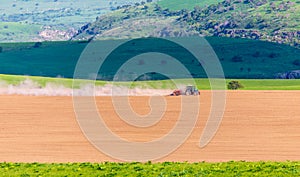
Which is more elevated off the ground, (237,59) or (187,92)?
(237,59)

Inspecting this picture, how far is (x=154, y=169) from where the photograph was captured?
124 ft

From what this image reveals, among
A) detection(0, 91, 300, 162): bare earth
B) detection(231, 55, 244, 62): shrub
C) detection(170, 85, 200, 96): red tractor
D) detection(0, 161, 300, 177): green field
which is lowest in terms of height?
detection(0, 161, 300, 177): green field

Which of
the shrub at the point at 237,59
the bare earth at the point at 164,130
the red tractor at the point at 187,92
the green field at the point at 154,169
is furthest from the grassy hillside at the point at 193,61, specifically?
the green field at the point at 154,169

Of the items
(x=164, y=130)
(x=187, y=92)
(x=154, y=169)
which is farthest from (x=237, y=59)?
(x=154, y=169)

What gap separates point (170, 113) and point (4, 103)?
16.7 metres

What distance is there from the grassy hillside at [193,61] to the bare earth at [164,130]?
56.9 metres

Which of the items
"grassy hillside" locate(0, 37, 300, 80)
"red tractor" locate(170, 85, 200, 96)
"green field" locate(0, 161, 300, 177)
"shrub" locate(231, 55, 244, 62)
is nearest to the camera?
"green field" locate(0, 161, 300, 177)

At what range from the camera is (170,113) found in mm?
65062

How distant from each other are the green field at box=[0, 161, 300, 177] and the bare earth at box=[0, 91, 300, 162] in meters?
5.32

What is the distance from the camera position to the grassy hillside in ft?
471

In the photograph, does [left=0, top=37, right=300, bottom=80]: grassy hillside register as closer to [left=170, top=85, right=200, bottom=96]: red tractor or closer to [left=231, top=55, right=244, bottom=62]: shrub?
[left=231, top=55, right=244, bottom=62]: shrub

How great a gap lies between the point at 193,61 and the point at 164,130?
309 feet

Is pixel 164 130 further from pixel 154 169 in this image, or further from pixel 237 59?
pixel 237 59

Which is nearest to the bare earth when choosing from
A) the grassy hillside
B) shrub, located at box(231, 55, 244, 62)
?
the grassy hillside
